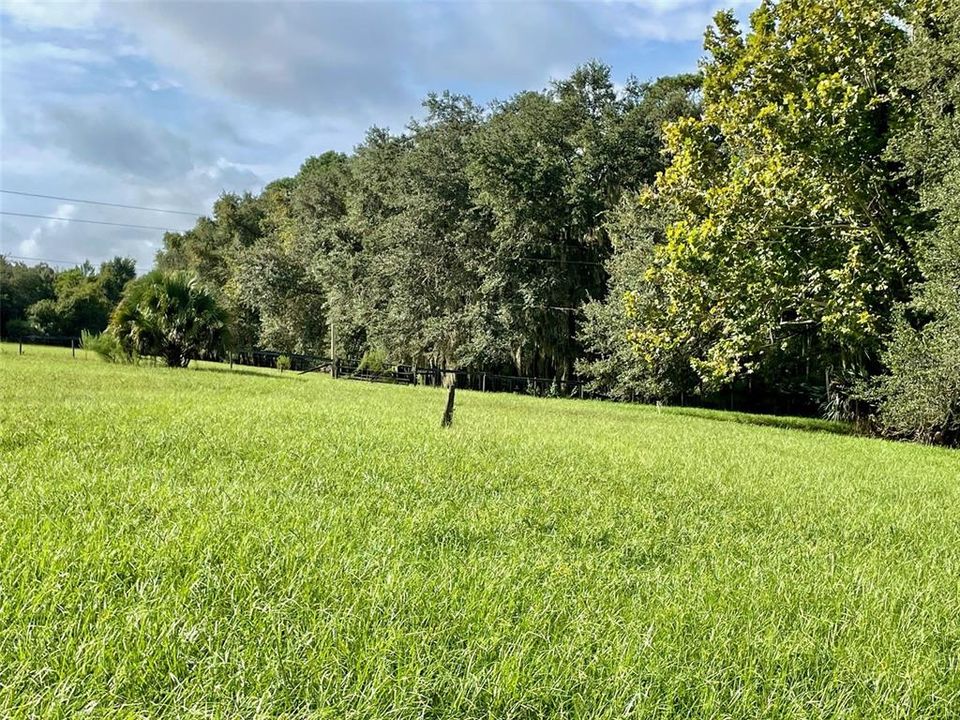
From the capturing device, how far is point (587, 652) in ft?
7.93

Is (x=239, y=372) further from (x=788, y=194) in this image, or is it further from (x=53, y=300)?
(x=53, y=300)

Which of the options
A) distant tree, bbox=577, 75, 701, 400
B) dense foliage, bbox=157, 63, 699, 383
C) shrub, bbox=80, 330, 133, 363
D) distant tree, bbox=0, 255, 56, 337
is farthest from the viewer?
distant tree, bbox=0, 255, 56, 337

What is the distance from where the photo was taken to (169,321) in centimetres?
2209

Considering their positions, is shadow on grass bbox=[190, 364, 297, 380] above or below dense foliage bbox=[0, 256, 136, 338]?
below

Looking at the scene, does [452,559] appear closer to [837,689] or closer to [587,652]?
[587,652]

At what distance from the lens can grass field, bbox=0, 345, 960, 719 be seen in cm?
209

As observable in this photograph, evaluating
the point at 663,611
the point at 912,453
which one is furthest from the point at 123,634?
the point at 912,453

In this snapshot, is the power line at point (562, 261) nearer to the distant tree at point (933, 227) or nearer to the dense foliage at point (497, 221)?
the dense foliage at point (497, 221)

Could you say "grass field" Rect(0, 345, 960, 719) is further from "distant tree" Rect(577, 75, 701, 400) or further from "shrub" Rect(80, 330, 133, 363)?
"shrub" Rect(80, 330, 133, 363)

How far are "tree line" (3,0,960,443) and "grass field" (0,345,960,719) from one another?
11007mm

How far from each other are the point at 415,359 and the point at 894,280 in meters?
22.5

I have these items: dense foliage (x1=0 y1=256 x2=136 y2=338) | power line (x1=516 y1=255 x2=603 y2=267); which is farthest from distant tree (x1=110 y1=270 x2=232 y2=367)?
dense foliage (x1=0 y1=256 x2=136 y2=338)

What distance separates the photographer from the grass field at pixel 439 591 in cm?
209

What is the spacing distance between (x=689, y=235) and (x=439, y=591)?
15316 mm
